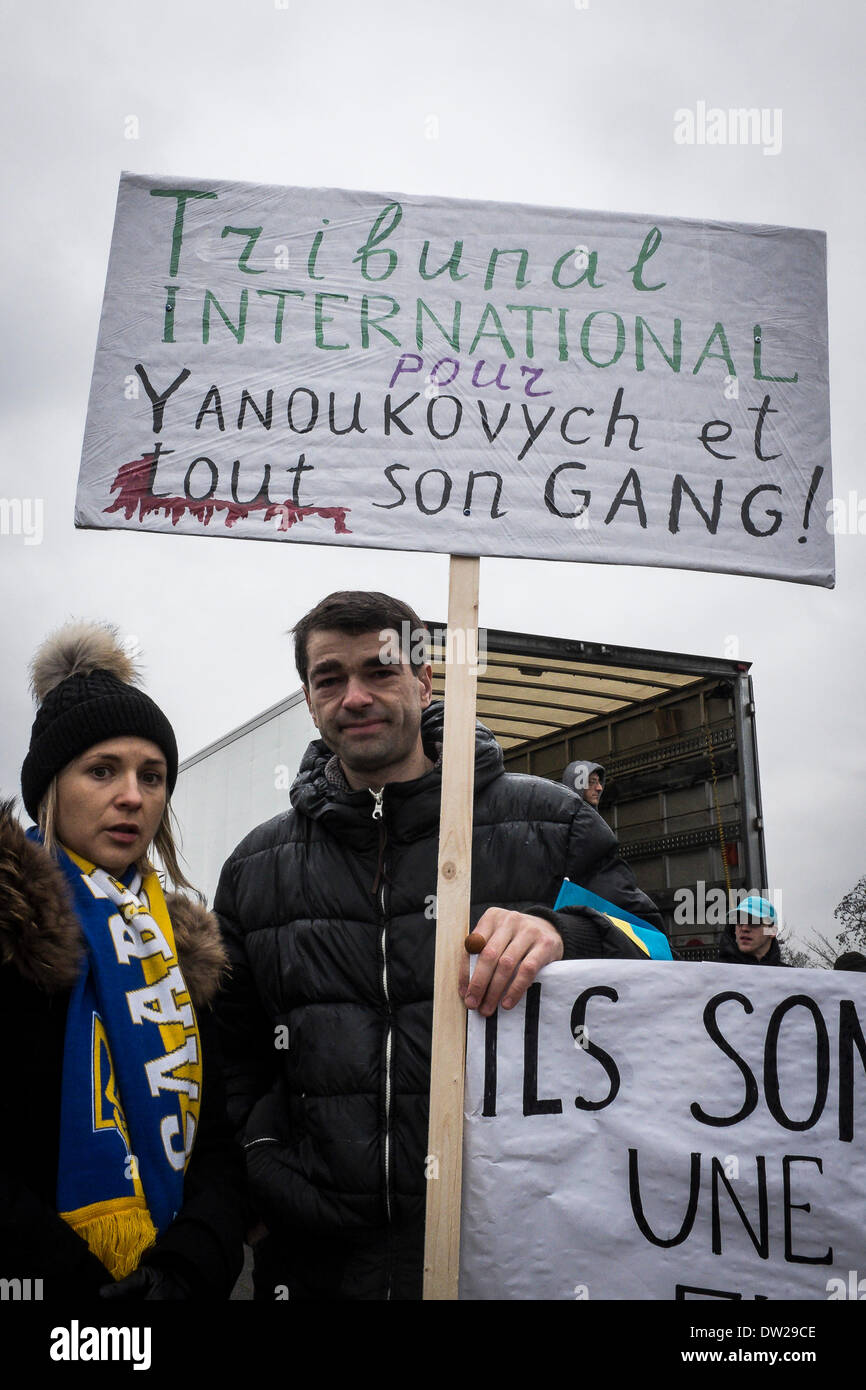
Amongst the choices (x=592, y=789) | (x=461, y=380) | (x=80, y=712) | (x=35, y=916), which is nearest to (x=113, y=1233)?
(x=35, y=916)

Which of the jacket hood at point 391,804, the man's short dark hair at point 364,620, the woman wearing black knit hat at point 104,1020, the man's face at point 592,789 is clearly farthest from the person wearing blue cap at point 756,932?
the woman wearing black knit hat at point 104,1020

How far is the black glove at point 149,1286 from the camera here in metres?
1.45

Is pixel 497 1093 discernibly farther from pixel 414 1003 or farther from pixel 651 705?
pixel 651 705

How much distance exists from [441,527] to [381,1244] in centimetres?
137

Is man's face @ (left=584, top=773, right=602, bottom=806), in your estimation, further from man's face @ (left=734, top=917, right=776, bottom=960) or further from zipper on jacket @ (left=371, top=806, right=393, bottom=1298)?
zipper on jacket @ (left=371, top=806, right=393, bottom=1298)

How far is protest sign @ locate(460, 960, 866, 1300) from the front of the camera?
1.68 m

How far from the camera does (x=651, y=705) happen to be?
7.05 metres

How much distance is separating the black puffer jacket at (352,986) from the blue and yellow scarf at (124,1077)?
0.27 m

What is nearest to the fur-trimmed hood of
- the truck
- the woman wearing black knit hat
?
the woman wearing black knit hat

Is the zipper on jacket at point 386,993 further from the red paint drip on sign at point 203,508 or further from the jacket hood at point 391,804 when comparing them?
the red paint drip on sign at point 203,508

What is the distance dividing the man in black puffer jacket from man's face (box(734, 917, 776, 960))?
10.2ft

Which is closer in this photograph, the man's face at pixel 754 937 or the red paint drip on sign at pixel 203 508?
the red paint drip on sign at pixel 203 508

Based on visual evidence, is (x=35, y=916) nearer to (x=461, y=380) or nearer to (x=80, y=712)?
(x=80, y=712)

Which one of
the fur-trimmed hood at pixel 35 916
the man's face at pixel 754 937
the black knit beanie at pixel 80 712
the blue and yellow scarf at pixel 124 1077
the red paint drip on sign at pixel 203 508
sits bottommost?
the blue and yellow scarf at pixel 124 1077
